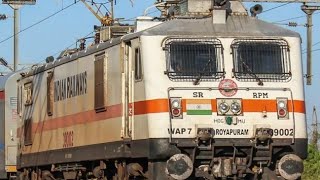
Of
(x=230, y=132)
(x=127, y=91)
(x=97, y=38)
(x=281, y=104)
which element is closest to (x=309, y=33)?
(x=97, y=38)

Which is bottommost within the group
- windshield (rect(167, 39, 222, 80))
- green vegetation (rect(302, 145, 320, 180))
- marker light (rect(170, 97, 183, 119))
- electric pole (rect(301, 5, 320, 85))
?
green vegetation (rect(302, 145, 320, 180))

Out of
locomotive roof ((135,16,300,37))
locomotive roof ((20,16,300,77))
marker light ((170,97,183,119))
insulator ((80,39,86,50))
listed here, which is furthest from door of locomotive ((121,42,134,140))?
insulator ((80,39,86,50))

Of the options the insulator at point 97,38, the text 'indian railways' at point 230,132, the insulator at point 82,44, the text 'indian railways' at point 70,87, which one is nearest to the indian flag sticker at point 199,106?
the text 'indian railways' at point 230,132

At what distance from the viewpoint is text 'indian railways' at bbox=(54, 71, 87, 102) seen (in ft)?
65.1

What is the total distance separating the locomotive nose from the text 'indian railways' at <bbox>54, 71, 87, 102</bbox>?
16.6 feet

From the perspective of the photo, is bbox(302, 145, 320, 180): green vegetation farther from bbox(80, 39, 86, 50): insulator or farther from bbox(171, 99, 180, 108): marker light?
bbox(171, 99, 180, 108): marker light

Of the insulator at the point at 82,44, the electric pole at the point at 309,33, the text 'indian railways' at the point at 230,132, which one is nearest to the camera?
the text 'indian railways' at the point at 230,132

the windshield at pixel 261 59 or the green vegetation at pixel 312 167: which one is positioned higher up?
the windshield at pixel 261 59

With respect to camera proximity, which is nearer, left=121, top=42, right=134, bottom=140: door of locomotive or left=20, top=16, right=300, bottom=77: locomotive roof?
left=20, top=16, right=300, bottom=77: locomotive roof

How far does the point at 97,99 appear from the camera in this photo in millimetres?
18812

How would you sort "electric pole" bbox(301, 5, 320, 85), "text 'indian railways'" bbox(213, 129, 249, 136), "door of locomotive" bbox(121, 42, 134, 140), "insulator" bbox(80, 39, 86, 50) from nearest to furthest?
1. "text 'indian railways'" bbox(213, 129, 249, 136)
2. "door of locomotive" bbox(121, 42, 134, 140)
3. "insulator" bbox(80, 39, 86, 50)
4. "electric pole" bbox(301, 5, 320, 85)

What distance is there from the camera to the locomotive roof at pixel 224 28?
1670 centimetres

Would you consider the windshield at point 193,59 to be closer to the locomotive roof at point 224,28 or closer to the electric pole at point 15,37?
the locomotive roof at point 224,28

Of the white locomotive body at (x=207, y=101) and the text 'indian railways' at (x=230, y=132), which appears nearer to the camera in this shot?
the white locomotive body at (x=207, y=101)
